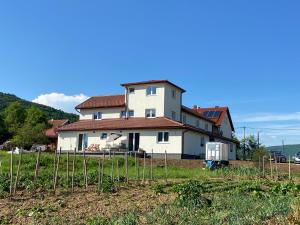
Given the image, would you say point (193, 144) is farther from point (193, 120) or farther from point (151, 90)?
point (193, 120)

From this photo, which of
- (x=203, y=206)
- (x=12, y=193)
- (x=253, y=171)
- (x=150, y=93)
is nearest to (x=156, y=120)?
(x=150, y=93)

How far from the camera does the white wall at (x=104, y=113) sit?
44.8 metres

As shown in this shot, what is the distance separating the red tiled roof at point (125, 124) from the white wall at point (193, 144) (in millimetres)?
2039

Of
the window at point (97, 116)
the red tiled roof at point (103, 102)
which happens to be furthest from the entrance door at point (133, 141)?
the window at point (97, 116)

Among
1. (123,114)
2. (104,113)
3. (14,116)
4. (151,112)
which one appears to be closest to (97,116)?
(104,113)

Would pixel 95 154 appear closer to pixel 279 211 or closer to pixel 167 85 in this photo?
pixel 167 85

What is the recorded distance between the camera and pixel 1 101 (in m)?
115

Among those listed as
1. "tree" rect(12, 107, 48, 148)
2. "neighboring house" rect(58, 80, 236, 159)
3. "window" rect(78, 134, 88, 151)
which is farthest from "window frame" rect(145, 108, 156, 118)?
"tree" rect(12, 107, 48, 148)

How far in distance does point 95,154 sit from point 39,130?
61.3 feet

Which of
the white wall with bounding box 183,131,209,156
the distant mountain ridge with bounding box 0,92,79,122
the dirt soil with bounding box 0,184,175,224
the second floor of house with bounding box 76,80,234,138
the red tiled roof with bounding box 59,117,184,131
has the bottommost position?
the dirt soil with bounding box 0,184,175,224

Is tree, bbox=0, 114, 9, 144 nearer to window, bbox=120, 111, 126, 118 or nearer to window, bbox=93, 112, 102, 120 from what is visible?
window, bbox=93, 112, 102, 120

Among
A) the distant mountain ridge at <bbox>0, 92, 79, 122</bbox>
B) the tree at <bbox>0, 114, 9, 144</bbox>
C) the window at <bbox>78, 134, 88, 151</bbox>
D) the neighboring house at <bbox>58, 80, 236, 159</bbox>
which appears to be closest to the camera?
the neighboring house at <bbox>58, 80, 236, 159</bbox>

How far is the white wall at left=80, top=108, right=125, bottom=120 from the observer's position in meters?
44.8

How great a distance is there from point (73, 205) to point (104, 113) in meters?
34.0
